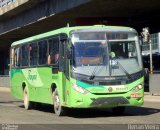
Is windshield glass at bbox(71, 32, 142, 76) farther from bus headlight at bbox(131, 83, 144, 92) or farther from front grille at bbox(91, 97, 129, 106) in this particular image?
front grille at bbox(91, 97, 129, 106)

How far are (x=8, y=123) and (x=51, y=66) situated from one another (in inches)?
147

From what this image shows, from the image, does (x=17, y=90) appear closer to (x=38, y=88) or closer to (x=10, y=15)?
(x=38, y=88)

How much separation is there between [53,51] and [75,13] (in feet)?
65.2

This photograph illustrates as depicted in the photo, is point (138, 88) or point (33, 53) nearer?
point (138, 88)

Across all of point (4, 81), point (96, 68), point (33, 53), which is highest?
point (33, 53)

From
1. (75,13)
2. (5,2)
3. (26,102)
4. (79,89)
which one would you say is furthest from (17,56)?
(5,2)

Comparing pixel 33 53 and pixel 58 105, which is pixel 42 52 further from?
pixel 58 105

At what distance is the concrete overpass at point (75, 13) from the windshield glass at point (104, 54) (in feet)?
50.7

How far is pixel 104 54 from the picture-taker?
1553 cm

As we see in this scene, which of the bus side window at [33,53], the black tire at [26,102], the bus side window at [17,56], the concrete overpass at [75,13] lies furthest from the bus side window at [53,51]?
the concrete overpass at [75,13]

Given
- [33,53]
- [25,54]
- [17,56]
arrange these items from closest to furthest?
[33,53], [25,54], [17,56]

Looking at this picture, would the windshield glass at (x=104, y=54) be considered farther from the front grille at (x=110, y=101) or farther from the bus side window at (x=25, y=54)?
the bus side window at (x=25, y=54)

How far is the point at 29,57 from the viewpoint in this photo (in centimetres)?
1998

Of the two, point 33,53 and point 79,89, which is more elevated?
point 33,53
